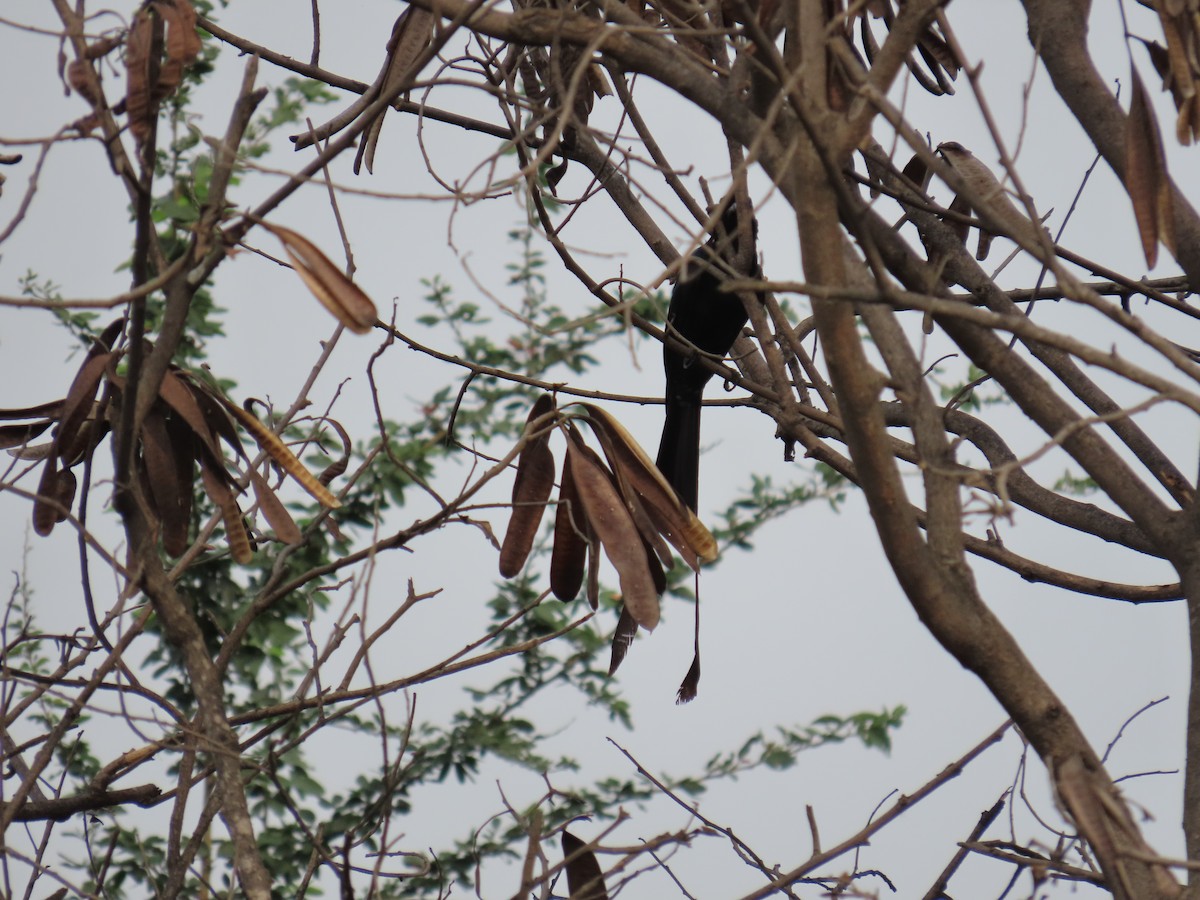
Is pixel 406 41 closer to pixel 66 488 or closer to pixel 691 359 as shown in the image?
pixel 66 488

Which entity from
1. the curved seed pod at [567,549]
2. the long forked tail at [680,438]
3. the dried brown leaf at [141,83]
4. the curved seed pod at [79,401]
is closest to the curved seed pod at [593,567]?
the curved seed pod at [567,549]

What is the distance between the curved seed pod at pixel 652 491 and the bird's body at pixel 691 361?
1.29 metres

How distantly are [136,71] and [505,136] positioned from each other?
1240 mm

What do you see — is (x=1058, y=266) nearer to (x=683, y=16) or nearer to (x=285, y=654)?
(x=683, y=16)

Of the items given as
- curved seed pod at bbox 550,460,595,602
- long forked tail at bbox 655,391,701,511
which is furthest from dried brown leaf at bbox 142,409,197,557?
long forked tail at bbox 655,391,701,511

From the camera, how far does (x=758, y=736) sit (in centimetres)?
517

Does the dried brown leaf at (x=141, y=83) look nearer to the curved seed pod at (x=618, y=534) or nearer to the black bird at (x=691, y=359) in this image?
the curved seed pod at (x=618, y=534)

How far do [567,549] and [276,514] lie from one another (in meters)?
→ 0.40

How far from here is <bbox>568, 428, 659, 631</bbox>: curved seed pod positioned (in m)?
1.65

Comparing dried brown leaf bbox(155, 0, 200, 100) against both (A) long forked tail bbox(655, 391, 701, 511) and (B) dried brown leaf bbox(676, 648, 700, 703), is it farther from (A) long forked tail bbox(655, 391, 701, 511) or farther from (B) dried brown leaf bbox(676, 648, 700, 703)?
(A) long forked tail bbox(655, 391, 701, 511)

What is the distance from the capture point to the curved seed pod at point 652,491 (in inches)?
69.2

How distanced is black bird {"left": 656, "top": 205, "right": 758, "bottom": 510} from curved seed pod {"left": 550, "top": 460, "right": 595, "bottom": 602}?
132cm

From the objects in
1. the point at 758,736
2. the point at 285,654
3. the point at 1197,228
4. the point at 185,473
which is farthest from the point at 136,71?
the point at 758,736

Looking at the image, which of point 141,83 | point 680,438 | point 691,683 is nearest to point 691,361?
point 680,438
